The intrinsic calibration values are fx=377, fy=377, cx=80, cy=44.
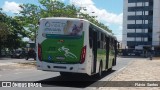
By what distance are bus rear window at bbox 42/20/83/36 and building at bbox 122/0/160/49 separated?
10839cm

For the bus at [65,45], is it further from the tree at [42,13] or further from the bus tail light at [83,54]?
the tree at [42,13]

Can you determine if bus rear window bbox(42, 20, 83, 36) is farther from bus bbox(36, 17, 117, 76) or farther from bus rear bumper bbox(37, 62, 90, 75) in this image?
bus rear bumper bbox(37, 62, 90, 75)

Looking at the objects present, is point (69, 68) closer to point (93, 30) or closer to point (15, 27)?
point (93, 30)

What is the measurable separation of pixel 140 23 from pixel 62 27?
113279 millimetres

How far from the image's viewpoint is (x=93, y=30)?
63.2 ft

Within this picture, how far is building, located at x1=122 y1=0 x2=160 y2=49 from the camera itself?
413 feet

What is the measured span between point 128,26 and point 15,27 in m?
65.4

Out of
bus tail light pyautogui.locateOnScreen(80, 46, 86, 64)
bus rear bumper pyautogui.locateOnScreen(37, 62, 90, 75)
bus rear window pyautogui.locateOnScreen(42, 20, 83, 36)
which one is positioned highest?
bus rear window pyautogui.locateOnScreen(42, 20, 83, 36)

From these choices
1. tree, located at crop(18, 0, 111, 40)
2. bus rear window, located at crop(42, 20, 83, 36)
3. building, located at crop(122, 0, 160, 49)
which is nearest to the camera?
bus rear window, located at crop(42, 20, 83, 36)

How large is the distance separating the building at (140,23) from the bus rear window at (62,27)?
10839 cm

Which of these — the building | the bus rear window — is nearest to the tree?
the bus rear window

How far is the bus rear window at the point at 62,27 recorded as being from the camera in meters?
18.0

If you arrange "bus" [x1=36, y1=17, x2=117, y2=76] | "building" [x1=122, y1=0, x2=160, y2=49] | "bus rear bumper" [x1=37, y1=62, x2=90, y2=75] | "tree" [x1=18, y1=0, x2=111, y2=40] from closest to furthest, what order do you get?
"bus rear bumper" [x1=37, y1=62, x2=90, y2=75], "bus" [x1=36, y1=17, x2=117, y2=76], "tree" [x1=18, y1=0, x2=111, y2=40], "building" [x1=122, y1=0, x2=160, y2=49]

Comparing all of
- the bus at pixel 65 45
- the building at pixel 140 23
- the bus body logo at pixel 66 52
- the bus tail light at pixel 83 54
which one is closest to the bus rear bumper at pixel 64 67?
the bus at pixel 65 45
